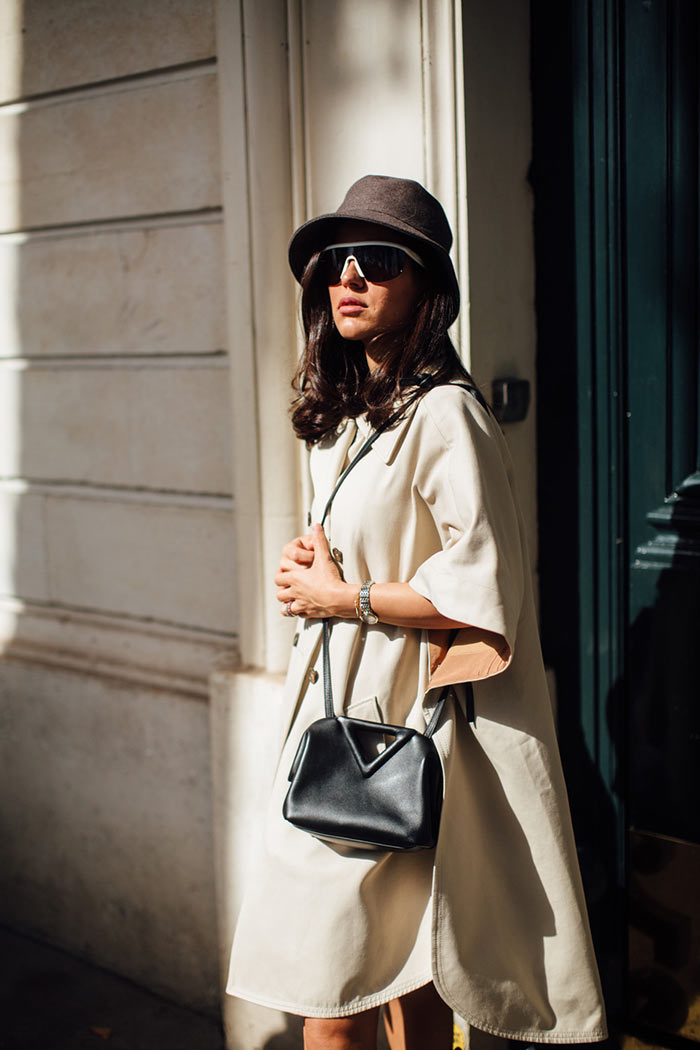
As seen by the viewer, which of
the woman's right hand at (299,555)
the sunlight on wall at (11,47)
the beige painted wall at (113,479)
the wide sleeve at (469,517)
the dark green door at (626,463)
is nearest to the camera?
the wide sleeve at (469,517)

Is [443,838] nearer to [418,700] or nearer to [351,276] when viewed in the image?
[418,700]

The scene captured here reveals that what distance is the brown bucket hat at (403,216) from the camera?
2.14 meters

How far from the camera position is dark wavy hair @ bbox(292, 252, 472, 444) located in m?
2.24

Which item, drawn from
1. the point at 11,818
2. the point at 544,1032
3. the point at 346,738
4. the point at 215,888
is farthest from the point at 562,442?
the point at 11,818

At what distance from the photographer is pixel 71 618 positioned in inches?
154

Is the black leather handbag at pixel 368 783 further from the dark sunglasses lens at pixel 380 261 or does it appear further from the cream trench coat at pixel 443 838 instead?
the dark sunglasses lens at pixel 380 261

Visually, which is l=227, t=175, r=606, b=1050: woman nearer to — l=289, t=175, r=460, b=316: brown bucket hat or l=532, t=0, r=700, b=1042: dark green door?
l=289, t=175, r=460, b=316: brown bucket hat

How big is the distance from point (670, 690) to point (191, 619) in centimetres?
151

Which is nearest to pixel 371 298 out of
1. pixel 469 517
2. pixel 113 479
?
pixel 469 517

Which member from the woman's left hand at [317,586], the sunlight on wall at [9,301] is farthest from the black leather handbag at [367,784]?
the sunlight on wall at [9,301]

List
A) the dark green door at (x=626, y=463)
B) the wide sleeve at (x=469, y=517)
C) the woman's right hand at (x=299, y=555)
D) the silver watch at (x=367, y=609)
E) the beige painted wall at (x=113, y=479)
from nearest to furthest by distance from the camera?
1. the wide sleeve at (x=469, y=517)
2. the silver watch at (x=367, y=609)
3. the woman's right hand at (x=299, y=555)
4. the dark green door at (x=626, y=463)
5. the beige painted wall at (x=113, y=479)

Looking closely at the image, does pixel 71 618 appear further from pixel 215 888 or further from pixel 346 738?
pixel 346 738

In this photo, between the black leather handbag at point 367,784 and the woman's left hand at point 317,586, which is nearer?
the black leather handbag at point 367,784

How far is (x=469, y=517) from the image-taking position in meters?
2.10
